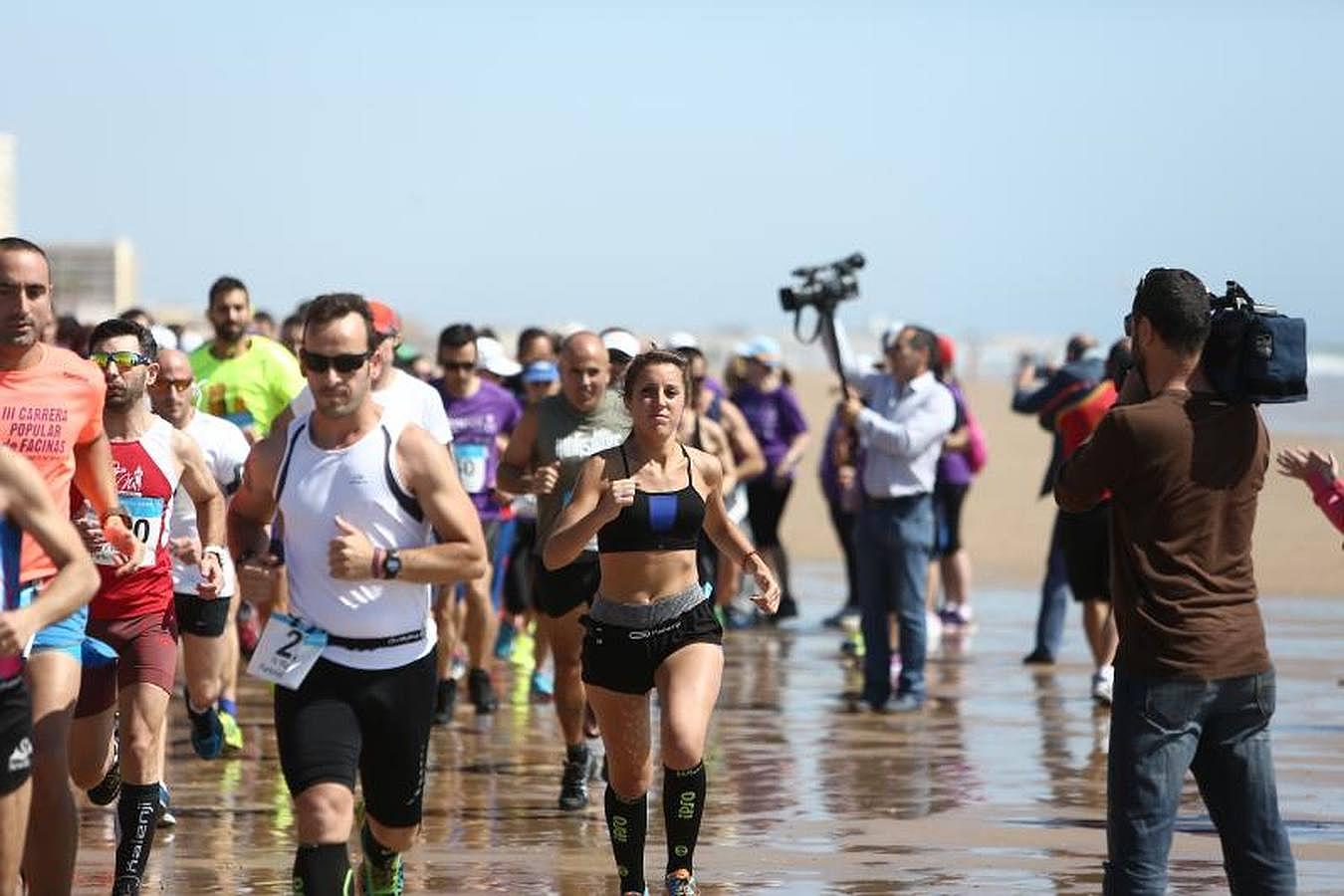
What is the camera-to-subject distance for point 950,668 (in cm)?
1650

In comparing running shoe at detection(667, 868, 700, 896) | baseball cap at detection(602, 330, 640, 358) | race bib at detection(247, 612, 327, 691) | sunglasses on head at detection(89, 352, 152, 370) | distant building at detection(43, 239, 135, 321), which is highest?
sunglasses on head at detection(89, 352, 152, 370)

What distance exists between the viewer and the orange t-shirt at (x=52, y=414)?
7.15 meters

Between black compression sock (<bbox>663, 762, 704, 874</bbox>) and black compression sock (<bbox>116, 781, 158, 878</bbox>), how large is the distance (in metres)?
1.65

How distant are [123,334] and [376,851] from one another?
2391 mm

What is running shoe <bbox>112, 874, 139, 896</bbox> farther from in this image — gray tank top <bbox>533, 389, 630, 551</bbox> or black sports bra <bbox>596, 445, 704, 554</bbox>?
gray tank top <bbox>533, 389, 630, 551</bbox>

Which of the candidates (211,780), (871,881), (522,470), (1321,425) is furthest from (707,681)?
(1321,425)

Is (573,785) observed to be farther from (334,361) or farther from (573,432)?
(334,361)

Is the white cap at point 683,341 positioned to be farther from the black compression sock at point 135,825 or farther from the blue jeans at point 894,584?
the black compression sock at point 135,825

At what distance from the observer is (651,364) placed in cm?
879

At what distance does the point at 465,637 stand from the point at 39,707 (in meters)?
6.99

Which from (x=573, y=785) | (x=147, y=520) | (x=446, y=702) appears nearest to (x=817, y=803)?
(x=573, y=785)

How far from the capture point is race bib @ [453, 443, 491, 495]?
14008mm

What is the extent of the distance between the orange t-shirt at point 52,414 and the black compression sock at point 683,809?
7.42 ft

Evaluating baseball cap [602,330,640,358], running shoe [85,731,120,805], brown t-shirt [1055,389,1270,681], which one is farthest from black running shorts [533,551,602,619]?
brown t-shirt [1055,389,1270,681]
